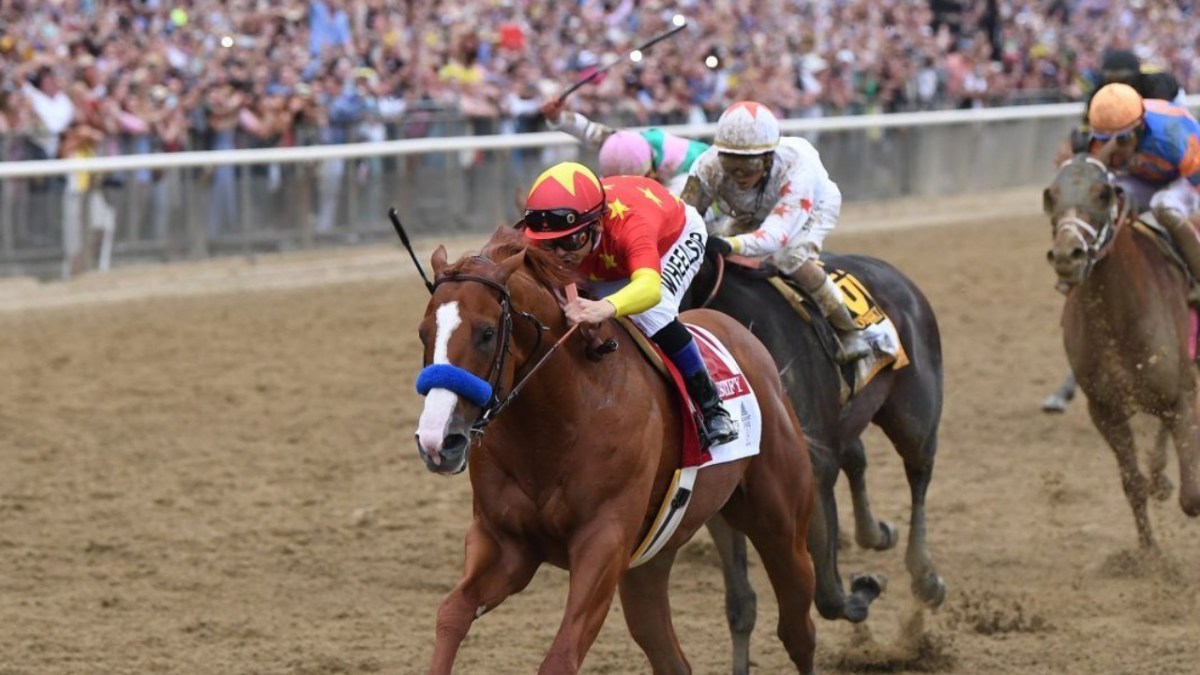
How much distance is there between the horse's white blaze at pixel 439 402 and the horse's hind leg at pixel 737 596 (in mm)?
1972

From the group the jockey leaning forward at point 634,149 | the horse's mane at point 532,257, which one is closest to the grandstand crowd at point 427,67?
the jockey leaning forward at point 634,149

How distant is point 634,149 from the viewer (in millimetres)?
7676

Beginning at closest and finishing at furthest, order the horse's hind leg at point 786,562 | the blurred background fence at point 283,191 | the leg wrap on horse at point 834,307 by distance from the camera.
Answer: the horse's hind leg at point 786,562
the leg wrap on horse at point 834,307
the blurred background fence at point 283,191

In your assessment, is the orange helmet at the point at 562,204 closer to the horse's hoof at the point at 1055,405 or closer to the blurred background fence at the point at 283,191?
the horse's hoof at the point at 1055,405

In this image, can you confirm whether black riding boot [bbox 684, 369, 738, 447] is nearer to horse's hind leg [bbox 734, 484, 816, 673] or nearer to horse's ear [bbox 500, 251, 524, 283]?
horse's hind leg [bbox 734, 484, 816, 673]

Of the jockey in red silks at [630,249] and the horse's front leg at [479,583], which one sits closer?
the horse's front leg at [479,583]

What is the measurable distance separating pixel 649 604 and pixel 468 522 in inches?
121

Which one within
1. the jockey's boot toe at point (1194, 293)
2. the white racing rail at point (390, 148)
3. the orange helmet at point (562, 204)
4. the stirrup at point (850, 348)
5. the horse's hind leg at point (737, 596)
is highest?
the orange helmet at point (562, 204)

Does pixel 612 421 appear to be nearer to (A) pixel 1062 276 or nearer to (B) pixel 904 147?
(A) pixel 1062 276

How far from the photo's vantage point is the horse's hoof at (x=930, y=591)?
7.23m

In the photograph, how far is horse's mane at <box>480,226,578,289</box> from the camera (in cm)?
490

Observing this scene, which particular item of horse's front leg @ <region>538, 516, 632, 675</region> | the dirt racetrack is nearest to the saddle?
the dirt racetrack

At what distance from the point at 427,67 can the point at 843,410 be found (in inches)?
391

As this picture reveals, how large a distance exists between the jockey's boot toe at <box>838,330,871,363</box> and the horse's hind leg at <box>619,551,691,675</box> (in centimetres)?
163
